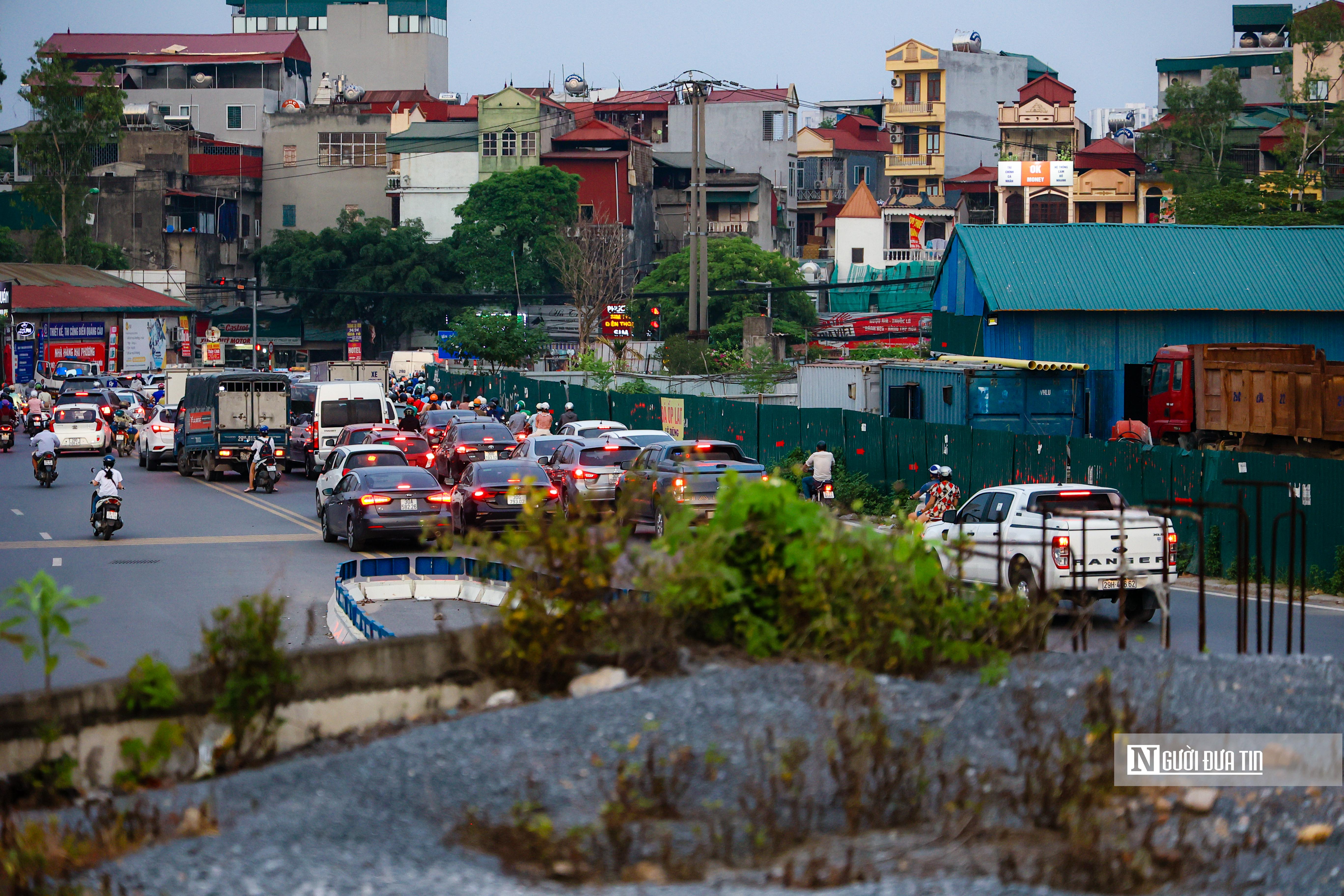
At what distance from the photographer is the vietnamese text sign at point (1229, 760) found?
7613 millimetres

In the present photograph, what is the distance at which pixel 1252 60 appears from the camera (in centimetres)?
10569

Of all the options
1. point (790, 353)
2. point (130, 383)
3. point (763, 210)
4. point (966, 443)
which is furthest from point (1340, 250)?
point (763, 210)

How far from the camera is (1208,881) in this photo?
21.2 ft

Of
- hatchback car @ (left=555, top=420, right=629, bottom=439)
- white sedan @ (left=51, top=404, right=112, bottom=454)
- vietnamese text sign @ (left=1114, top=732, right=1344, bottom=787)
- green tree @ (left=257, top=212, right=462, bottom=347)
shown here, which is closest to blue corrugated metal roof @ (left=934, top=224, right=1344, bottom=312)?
hatchback car @ (left=555, top=420, right=629, bottom=439)

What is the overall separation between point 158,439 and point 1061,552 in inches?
1248

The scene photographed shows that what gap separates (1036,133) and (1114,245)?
66.6m

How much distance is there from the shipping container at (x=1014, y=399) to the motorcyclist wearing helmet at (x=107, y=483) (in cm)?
1618

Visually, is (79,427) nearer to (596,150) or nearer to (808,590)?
(808,590)

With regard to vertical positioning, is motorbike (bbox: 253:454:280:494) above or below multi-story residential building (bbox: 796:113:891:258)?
below

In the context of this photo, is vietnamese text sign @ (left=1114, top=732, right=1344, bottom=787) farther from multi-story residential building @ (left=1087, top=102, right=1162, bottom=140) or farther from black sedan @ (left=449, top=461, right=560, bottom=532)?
multi-story residential building @ (left=1087, top=102, right=1162, bottom=140)

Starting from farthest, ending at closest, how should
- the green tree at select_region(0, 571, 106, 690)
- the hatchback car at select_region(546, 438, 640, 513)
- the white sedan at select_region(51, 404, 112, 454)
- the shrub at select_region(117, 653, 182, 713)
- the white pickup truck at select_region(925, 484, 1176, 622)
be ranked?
1. the white sedan at select_region(51, 404, 112, 454)
2. the hatchback car at select_region(546, 438, 640, 513)
3. the white pickup truck at select_region(925, 484, 1176, 622)
4. the shrub at select_region(117, 653, 182, 713)
5. the green tree at select_region(0, 571, 106, 690)

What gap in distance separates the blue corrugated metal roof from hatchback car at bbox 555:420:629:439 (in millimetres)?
10848

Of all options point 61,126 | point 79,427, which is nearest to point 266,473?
point 79,427

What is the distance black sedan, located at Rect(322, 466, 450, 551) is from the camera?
24250mm
